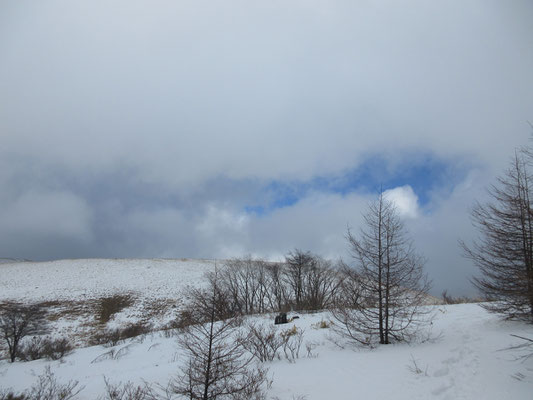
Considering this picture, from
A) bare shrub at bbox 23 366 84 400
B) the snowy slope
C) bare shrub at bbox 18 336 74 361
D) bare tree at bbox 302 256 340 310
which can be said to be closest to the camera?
the snowy slope

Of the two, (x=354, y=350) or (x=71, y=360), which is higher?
(x=354, y=350)

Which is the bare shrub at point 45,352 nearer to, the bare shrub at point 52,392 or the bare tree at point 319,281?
the bare shrub at point 52,392

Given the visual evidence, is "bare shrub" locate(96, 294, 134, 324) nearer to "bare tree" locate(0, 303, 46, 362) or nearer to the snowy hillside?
the snowy hillside

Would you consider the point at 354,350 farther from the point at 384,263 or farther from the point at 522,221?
the point at 522,221

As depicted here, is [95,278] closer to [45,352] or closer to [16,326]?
[16,326]

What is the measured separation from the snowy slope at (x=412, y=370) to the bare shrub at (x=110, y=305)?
23135 millimetres

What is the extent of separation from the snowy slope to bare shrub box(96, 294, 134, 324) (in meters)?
23.1

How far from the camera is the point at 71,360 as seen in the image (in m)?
16.4

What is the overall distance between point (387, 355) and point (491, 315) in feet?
20.9

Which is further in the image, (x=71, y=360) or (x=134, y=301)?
(x=134, y=301)

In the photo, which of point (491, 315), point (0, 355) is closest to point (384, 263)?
point (491, 315)

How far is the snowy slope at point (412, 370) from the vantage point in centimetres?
594

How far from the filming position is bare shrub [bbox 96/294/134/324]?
112 feet

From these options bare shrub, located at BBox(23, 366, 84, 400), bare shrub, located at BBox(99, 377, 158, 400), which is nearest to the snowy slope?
bare shrub, located at BBox(23, 366, 84, 400)
